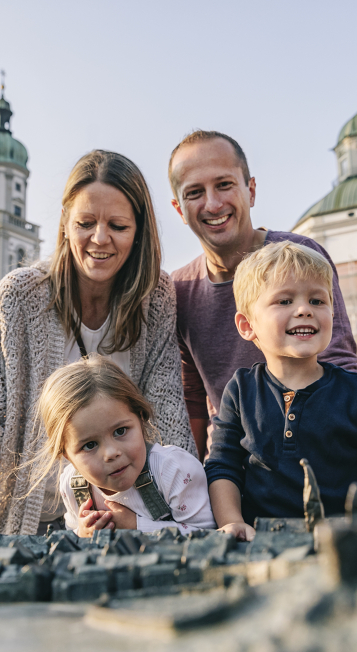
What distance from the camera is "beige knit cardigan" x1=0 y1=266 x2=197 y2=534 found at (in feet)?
7.52

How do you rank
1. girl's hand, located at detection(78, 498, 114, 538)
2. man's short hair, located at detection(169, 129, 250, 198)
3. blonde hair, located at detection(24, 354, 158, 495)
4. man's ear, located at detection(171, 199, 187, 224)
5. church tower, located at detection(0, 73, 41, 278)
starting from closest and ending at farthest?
girl's hand, located at detection(78, 498, 114, 538), blonde hair, located at detection(24, 354, 158, 495), man's short hair, located at detection(169, 129, 250, 198), man's ear, located at detection(171, 199, 187, 224), church tower, located at detection(0, 73, 41, 278)

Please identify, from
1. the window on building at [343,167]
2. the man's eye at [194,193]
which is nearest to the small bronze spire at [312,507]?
the man's eye at [194,193]

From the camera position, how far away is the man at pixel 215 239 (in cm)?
258

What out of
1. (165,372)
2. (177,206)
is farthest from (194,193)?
(165,372)

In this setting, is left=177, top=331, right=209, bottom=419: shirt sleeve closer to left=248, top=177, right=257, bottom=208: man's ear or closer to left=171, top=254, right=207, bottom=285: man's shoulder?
left=171, top=254, right=207, bottom=285: man's shoulder

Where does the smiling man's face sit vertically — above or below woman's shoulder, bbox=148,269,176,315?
above

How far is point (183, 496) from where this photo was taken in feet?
5.72

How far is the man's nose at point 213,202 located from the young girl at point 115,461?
3.21ft

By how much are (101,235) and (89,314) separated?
1.39 ft

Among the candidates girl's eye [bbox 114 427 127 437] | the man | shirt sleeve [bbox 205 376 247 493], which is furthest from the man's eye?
girl's eye [bbox 114 427 127 437]

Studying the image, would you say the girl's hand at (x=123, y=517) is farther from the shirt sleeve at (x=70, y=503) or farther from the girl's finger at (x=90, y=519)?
the shirt sleeve at (x=70, y=503)

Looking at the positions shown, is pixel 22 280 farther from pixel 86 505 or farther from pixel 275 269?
pixel 275 269

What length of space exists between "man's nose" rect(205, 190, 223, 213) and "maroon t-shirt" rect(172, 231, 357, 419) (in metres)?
0.29

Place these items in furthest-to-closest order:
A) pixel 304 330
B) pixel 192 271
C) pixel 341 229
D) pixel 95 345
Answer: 1. pixel 341 229
2. pixel 192 271
3. pixel 95 345
4. pixel 304 330
